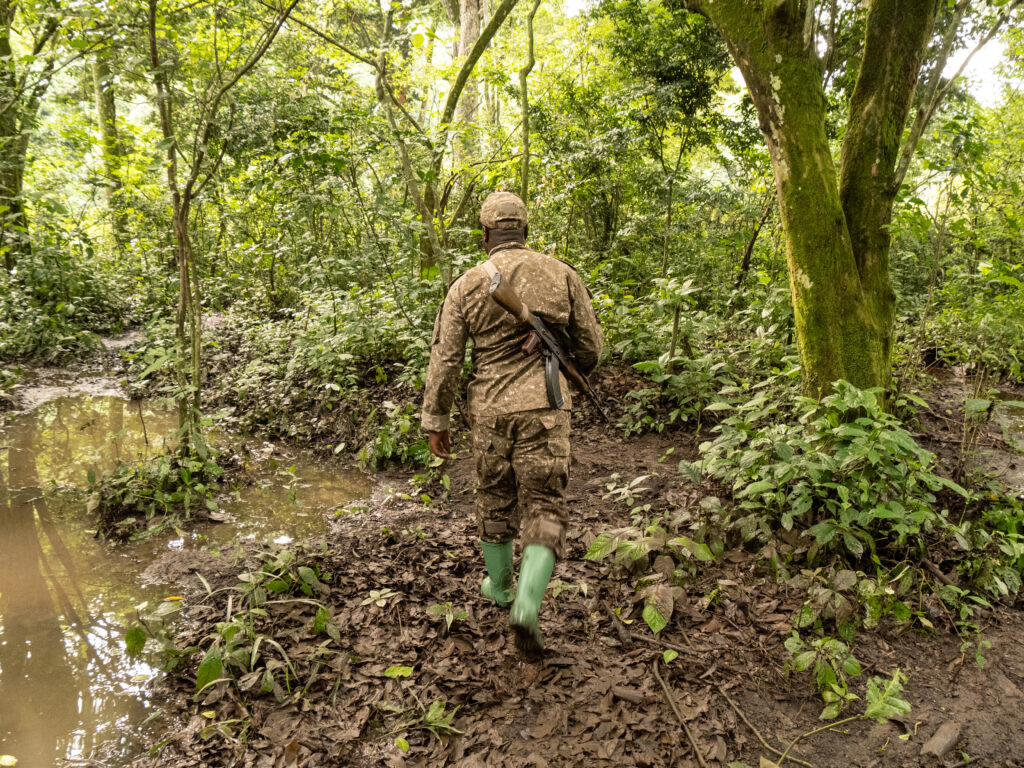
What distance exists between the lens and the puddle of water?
2732 millimetres

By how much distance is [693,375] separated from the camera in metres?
5.96

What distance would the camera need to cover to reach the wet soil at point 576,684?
8.44 feet

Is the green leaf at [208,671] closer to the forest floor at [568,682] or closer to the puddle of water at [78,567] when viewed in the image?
→ the forest floor at [568,682]

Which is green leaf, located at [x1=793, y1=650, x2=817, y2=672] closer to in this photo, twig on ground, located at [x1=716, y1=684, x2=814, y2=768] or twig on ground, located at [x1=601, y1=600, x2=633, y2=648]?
twig on ground, located at [x1=716, y1=684, x2=814, y2=768]

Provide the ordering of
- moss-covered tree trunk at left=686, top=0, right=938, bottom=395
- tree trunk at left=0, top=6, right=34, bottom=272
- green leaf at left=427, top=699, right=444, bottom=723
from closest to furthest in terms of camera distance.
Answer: green leaf at left=427, top=699, right=444, bottom=723
moss-covered tree trunk at left=686, top=0, right=938, bottom=395
tree trunk at left=0, top=6, right=34, bottom=272

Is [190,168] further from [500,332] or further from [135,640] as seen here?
[135,640]

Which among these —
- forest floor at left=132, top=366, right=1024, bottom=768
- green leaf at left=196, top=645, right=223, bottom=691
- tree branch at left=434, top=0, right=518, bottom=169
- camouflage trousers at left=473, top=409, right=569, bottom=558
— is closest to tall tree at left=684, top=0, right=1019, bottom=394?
forest floor at left=132, top=366, right=1024, bottom=768

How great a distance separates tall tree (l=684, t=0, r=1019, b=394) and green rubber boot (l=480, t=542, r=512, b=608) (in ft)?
8.82

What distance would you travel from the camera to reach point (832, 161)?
13.9 ft

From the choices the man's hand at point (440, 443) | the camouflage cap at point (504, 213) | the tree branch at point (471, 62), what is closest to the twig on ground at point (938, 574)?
the man's hand at point (440, 443)

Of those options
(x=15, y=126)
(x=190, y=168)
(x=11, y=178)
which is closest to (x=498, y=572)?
(x=190, y=168)

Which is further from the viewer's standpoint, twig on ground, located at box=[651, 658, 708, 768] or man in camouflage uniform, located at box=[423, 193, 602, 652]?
man in camouflage uniform, located at box=[423, 193, 602, 652]

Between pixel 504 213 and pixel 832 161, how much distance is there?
2.72 meters

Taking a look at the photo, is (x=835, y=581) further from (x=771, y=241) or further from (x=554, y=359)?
(x=771, y=241)
